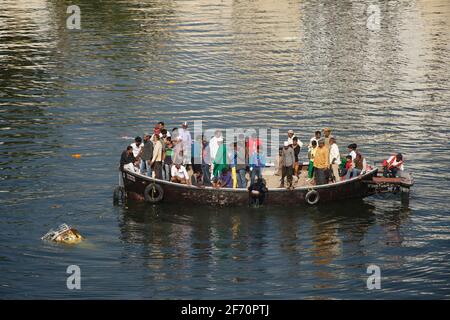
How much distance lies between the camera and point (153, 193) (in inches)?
1711

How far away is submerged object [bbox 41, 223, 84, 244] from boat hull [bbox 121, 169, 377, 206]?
13.8ft

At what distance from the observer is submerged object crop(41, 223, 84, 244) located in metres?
40.0

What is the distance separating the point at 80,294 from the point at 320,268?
912cm

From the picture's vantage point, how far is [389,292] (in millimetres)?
35969

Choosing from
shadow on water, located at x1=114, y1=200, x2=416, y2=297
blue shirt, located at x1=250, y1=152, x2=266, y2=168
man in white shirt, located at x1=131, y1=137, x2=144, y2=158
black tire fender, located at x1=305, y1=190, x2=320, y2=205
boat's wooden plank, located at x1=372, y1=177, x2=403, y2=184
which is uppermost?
man in white shirt, located at x1=131, y1=137, x2=144, y2=158

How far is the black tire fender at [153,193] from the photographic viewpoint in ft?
142

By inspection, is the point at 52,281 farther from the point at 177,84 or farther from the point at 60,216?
the point at 177,84

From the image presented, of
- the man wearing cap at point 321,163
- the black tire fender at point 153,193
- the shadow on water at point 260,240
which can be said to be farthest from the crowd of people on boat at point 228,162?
the shadow on water at point 260,240

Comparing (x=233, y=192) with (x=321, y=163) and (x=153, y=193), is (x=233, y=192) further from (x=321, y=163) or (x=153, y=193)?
(x=321, y=163)

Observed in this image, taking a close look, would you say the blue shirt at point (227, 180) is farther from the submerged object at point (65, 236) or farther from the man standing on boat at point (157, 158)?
the submerged object at point (65, 236)

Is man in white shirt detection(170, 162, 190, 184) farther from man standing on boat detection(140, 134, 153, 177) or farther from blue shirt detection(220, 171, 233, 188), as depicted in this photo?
blue shirt detection(220, 171, 233, 188)

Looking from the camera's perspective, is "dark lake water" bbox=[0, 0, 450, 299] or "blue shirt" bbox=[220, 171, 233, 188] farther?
"blue shirt" bbox=[220, 171, 233, 188]

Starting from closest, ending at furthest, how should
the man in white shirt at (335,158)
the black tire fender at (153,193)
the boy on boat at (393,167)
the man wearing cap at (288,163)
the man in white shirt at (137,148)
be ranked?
the man wearing cap at (288,163), the black tire fender at (153,193), the man in white shirt at (335,158), the boy on boat at (393,167), the man in white shirt at (137,148)

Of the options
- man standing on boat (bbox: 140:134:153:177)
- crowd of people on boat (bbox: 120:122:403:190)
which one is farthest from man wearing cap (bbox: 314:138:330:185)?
man standing on boat (bbox: 140:134:153:177)
